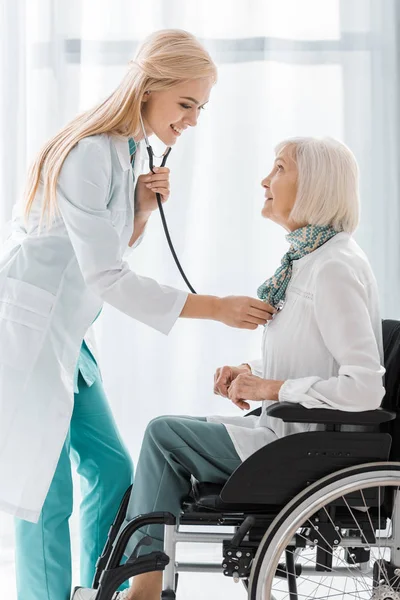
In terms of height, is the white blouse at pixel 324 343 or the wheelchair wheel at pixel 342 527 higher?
the white blouse at pixel 324 343

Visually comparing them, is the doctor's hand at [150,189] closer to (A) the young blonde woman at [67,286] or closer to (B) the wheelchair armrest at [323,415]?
(A) the young blonde woman at [67,286]

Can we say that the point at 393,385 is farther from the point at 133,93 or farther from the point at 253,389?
the point at 133,93

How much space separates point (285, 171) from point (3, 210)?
114 centimetres

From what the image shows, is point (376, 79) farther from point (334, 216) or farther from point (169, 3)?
point (334, 216)

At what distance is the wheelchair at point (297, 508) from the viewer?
4.66 ft

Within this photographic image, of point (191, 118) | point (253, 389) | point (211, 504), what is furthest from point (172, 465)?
point (191, 118)

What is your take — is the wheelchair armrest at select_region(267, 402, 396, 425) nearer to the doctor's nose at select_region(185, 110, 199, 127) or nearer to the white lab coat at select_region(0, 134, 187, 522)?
the white lab coat at select_region(0, 134, 187, 522)

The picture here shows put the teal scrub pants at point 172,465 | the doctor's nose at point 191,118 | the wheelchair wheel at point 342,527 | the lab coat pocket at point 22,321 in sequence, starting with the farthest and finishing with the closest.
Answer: the doctor's nose at point 191,118
the lab coat pocket at point 22,321
the teal scrub pants at point 172,465
the wheelchair wheel at point 342,527

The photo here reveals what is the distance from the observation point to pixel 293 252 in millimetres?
1677

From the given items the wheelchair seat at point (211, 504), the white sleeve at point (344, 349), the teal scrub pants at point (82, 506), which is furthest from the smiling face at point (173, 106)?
the wheelchair seat at point (211, 504)

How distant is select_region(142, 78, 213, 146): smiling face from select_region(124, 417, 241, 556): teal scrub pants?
0.64 metres

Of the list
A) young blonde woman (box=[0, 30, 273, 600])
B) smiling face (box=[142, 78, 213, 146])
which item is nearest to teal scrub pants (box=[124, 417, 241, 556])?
young blonde woman (box=[0, 30, 273, 600])

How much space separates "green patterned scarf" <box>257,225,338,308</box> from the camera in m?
1.61

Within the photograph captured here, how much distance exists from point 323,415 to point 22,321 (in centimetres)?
64
